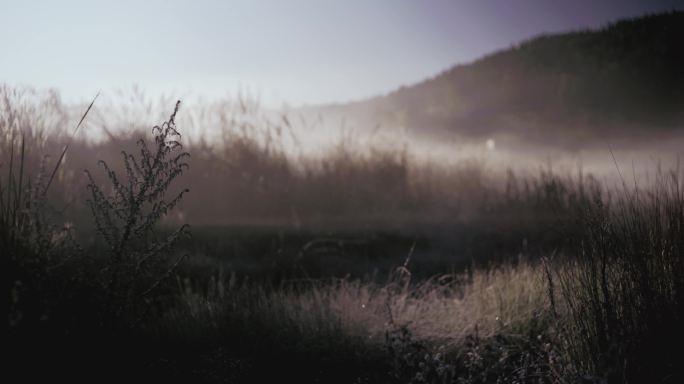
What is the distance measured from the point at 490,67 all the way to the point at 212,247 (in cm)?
2163

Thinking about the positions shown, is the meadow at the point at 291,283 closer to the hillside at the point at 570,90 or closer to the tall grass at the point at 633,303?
the tall grass at the point at 633,303

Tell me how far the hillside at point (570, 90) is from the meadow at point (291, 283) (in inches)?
381

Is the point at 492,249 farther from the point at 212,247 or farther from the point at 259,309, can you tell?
the point at 259,309

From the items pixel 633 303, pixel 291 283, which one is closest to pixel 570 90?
pixel 291 283

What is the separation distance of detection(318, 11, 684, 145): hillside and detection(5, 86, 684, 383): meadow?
31.8ft

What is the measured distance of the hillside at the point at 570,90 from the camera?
19.6 m

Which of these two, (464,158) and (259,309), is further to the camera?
(464,158)

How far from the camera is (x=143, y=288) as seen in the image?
4031 millimetres

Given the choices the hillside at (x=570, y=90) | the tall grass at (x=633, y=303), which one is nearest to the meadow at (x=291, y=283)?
the tall grass at (x=633, y=303)

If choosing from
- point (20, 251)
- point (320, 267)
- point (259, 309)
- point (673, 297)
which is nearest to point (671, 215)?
point (673, 297)

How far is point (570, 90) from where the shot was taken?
71.1ft

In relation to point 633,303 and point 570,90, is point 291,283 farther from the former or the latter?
point 570,90

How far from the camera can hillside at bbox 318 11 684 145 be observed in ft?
64.2

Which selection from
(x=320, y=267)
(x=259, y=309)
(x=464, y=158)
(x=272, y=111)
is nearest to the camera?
(x=259, y=309)
